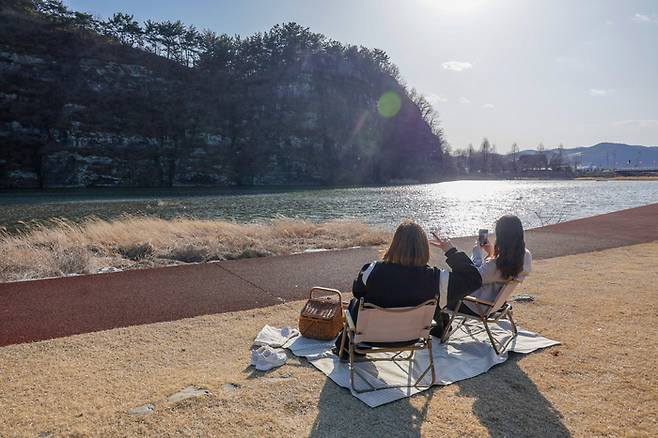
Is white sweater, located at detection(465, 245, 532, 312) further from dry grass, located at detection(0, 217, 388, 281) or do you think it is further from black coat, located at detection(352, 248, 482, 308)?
dry grass, located at detection(0, 217, 388, 281)

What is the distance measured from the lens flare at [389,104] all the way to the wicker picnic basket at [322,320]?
355 feet

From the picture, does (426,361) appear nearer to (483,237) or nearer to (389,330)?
(389,330)

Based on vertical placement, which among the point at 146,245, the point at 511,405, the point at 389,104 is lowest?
the point at 511,405

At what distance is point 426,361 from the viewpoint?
180 inches

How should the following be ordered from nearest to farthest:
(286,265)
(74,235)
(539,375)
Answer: (539,375) → (286,265) → (74,235)

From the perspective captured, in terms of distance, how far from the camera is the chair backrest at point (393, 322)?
148 inches

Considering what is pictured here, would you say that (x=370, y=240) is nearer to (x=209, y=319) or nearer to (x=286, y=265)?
(x=286, y=265)

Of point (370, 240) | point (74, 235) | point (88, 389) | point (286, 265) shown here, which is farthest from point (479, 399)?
point (74, 235)

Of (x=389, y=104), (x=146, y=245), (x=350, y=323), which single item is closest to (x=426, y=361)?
(x=350, y=323)

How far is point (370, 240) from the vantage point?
1423cm

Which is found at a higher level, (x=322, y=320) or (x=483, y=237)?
(x=483, y=237)

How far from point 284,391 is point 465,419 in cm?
159

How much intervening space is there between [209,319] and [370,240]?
8.79m

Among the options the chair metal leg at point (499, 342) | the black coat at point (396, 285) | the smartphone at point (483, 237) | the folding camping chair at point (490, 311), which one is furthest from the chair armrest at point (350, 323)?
the smartphone at point (483, 237)
